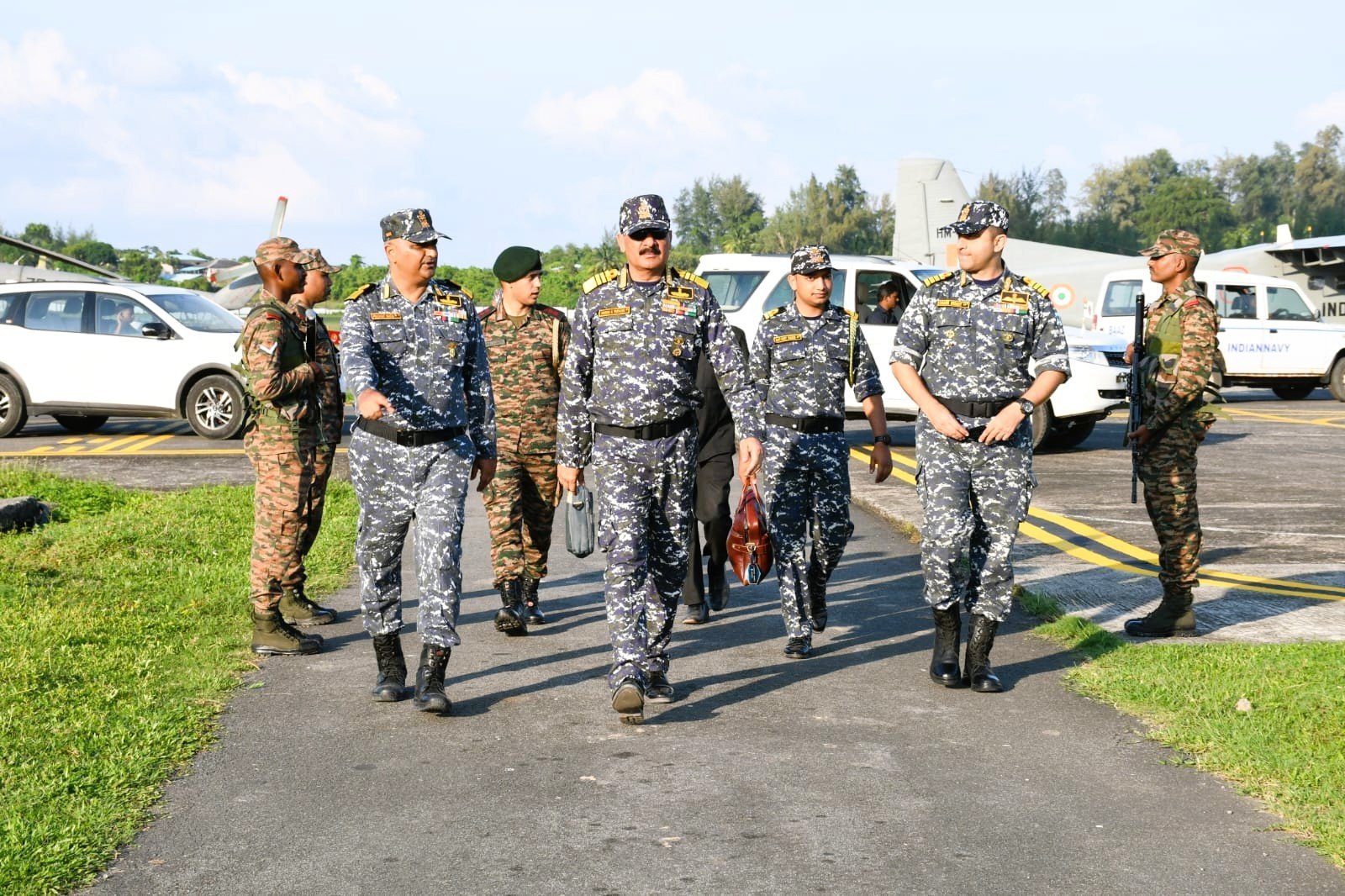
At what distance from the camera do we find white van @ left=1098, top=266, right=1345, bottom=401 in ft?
79.9

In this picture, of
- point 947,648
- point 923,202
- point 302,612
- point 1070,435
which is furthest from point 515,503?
point 923,202

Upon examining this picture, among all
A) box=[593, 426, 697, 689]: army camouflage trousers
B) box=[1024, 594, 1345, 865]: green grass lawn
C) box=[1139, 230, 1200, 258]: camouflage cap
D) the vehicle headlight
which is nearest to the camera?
box=[1024, 594, 1345, 865]: green grass lawn

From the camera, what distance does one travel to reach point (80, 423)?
65.8 ft

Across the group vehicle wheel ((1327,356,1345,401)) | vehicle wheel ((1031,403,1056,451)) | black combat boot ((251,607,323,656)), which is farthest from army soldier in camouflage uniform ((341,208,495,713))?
vehicle wheel ((1327,356,1345,401))

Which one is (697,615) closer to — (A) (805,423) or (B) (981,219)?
(A) (805,423)

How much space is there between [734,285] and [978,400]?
10771 mm

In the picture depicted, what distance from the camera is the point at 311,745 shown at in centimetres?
559

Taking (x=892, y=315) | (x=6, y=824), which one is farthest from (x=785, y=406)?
(x=892, y=315)

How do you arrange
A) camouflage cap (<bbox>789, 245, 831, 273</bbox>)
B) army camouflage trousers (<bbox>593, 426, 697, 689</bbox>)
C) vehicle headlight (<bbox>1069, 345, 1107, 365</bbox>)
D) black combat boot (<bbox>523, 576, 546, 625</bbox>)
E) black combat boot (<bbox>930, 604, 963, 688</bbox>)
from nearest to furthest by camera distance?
army camouflage trousers (<bbox>593, 426, 697, 689</bbox>), black combat boot (<bbox>930, 604, 963, 688</bbox>), camouflage cap (<bbox>789, 245, 831, 273</bbox>), black combat boot (<bbox>523, 576, 546, 625</bbox>), vehicle headlight (<bbox>1069, 345, 1107, 365</bbox>)

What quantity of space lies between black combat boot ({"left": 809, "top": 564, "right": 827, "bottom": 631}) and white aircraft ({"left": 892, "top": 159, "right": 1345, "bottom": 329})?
52.2 feet

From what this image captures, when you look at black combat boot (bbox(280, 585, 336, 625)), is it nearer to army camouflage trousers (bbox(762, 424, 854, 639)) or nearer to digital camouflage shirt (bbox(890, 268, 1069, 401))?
army camouflage trousers (bbox(762, 424, 854, 639))

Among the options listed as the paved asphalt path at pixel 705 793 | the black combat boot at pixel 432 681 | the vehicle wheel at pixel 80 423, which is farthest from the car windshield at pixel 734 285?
the black combat boot at pixel 432 681

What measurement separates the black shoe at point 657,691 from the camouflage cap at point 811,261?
2177mm

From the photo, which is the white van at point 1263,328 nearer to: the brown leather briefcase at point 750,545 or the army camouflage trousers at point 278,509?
the brown leather briefcase at point 750,545
